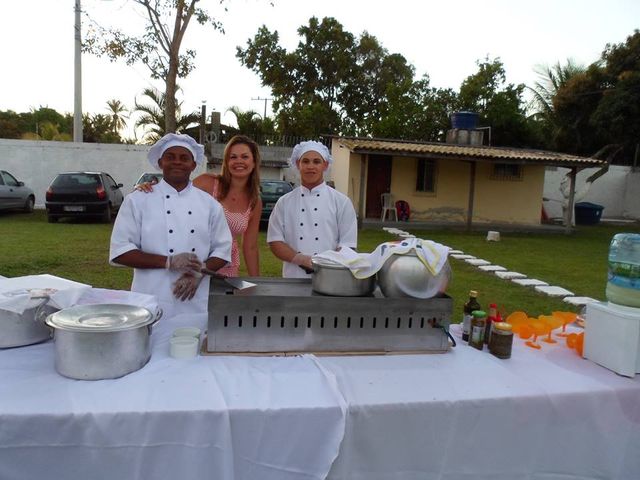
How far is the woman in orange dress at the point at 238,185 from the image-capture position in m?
3.17

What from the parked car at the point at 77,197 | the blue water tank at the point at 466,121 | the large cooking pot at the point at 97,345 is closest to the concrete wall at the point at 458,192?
the blue water tank at the point at 466,121

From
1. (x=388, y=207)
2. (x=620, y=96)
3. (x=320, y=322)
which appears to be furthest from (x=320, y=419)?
(x=620, y=96)

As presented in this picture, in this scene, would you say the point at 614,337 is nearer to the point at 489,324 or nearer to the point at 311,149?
the point at 489,324

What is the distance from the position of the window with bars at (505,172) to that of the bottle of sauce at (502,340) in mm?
16400

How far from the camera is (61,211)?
13039mm

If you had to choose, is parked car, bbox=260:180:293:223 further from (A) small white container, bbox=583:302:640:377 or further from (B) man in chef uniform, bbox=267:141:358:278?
(A) small white container, bbox=583:302:640:377

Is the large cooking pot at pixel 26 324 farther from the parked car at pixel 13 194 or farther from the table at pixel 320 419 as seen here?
the parked car at pixel 13 194

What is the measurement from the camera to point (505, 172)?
57.4ft

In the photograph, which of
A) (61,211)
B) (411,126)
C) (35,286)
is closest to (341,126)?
(411,126)

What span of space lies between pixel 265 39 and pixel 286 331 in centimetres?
2799

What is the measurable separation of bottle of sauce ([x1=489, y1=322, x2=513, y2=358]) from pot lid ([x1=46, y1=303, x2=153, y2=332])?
4.23 feet

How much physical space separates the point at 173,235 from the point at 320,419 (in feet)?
3.74

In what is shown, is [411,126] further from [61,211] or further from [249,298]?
[249,298]

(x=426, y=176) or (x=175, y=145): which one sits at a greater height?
(x=426, y=176)
